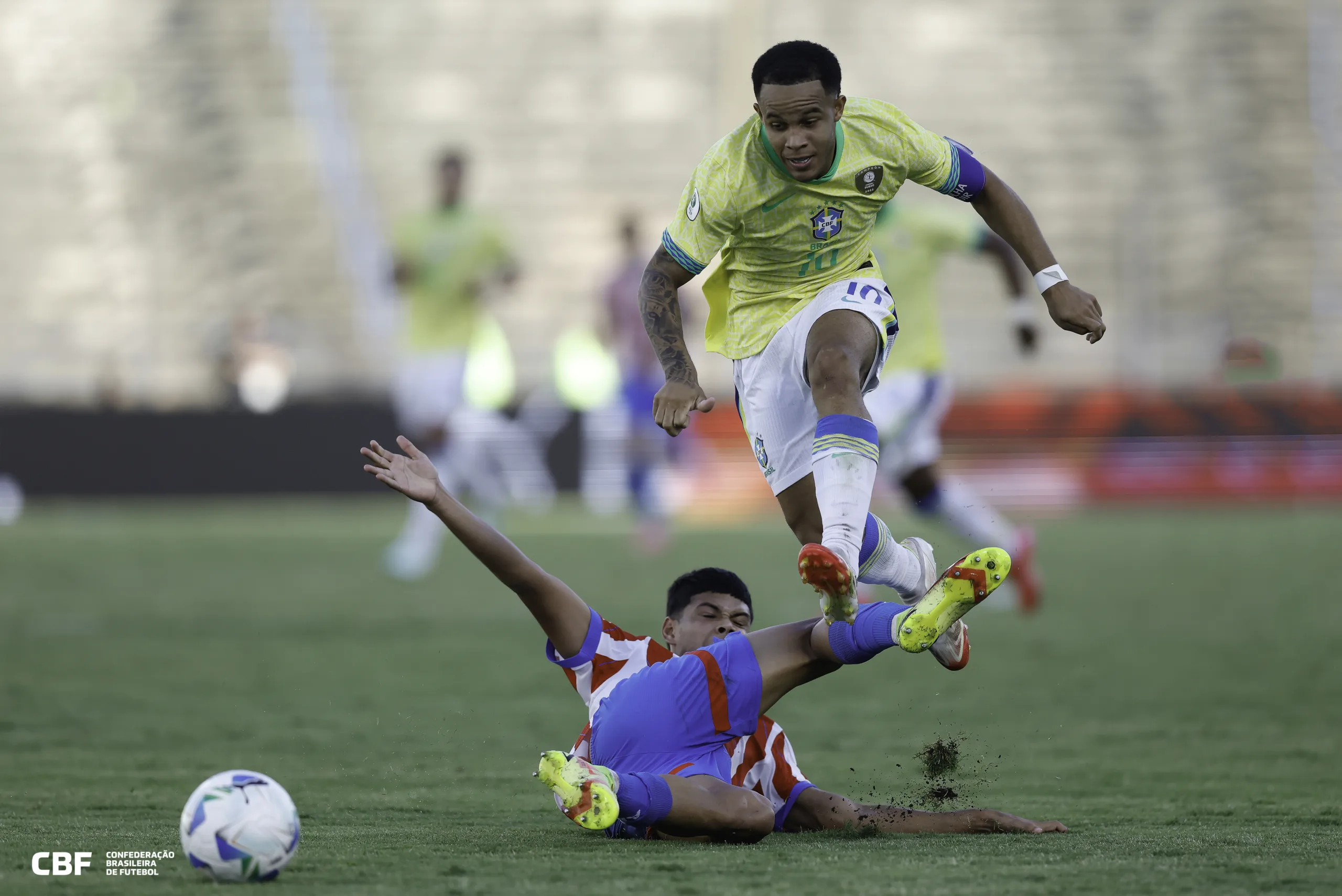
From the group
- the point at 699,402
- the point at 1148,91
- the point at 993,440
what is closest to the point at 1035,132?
the point at 1148,91

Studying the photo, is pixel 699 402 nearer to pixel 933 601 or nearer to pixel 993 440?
pixel 933 601

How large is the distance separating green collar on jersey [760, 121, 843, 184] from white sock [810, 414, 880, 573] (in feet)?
2.32

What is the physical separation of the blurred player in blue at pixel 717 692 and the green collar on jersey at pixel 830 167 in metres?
1.20

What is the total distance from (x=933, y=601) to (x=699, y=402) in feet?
2.77

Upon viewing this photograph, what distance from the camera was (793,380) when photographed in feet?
16.8

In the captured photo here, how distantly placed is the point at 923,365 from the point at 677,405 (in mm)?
4978

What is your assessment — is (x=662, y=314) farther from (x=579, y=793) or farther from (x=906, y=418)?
(x=906, y=418)

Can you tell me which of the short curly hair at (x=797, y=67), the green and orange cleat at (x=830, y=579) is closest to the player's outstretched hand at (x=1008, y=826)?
the green and orange cleat at (x=830, y=579)

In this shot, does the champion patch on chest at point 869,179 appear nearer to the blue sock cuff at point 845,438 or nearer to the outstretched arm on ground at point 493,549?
the blue sock cuff at point 845,438

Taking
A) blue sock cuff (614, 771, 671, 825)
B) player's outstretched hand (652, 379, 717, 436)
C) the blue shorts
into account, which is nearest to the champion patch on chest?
player's outstretched hand (652, 379, 717, 436)

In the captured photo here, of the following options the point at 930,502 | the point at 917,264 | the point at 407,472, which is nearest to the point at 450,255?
the point at 917,264

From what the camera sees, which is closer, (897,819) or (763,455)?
(897,819)

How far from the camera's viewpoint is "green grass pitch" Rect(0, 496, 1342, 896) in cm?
391

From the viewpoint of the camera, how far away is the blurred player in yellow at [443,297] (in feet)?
41.2
